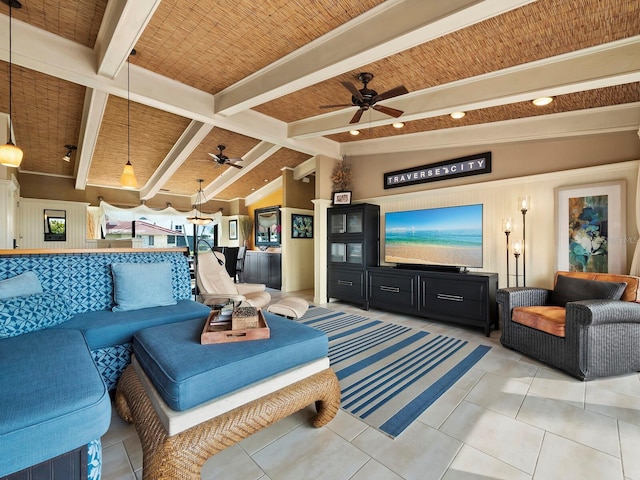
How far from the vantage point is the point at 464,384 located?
240cm

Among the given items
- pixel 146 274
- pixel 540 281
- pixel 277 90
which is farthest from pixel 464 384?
pixel 277 90

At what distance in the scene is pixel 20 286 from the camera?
2070 mm

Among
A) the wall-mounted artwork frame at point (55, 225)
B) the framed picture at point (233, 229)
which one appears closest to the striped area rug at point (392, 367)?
the framed picture at point (233, 229)

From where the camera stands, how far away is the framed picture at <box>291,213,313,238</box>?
714 centimetres

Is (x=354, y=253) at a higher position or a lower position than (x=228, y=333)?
higher

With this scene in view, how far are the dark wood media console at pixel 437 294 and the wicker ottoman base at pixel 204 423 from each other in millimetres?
2627

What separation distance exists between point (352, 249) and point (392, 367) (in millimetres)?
2712

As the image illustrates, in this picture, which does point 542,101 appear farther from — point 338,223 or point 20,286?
point 20,286

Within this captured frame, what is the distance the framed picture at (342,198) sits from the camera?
5.47m

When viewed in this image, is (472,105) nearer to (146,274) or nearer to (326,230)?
(326,230)

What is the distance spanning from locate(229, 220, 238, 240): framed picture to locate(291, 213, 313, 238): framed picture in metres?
3.14

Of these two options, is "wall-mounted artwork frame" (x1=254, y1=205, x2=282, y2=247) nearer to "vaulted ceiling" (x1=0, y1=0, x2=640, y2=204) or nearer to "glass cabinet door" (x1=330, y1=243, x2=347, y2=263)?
"glass cabinet door" (x1=330, y1=243, x2=347, y2=263)

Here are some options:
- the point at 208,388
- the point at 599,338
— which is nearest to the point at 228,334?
the point at 208,388

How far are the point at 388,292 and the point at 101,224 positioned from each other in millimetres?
7616
